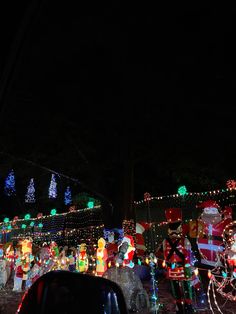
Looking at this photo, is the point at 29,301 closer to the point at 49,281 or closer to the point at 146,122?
the point at 49,281

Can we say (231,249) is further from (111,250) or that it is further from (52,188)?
(52,188)

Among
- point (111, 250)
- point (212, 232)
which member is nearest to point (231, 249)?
point (212, 232)

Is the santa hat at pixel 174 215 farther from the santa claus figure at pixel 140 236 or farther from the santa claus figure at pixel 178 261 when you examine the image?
the santa claus figure at pixel 140 236

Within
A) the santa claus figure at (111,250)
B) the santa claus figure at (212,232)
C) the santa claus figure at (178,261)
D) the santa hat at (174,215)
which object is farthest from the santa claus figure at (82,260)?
the santa hat at (174,215)

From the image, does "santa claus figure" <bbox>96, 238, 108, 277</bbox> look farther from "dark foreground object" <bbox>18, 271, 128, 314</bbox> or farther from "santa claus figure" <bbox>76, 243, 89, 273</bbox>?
"dark foreground object" <bbox>18, 271, 128, 314</bbox>

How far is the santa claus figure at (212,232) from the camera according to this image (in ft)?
32.2

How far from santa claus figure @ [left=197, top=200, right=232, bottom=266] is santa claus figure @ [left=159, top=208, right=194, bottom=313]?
24.8 inches

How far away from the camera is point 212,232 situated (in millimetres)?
9875

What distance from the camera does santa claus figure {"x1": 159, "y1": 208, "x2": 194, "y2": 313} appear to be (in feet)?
29.5

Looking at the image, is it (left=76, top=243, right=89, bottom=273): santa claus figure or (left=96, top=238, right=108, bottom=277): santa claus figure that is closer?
(left=96, top=238, right=108, bottom=277): santa claus figure

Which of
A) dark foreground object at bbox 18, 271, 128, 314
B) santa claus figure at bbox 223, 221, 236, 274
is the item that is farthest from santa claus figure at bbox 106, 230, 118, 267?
dark foreground object at bbox 18, 271, 128, 314

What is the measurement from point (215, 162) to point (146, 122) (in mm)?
4563

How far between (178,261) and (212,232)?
4.64ft

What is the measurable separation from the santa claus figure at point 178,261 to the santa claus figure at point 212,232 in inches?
24.8
